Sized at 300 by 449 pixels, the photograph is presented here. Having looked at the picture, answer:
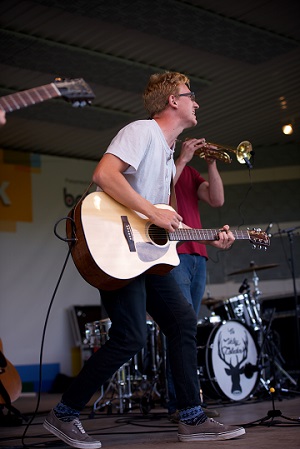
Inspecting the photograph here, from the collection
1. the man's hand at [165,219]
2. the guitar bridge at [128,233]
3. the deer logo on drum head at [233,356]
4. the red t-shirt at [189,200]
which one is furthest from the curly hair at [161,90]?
the deer logo on drum head at [233,356]

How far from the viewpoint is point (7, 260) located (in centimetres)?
1059

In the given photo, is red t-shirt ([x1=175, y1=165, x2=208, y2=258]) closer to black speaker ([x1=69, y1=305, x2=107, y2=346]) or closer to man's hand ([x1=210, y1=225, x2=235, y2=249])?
man's hand ([x1=210, y1=225, x2=235, y2=249])

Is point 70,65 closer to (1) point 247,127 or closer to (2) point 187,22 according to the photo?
(2) point 187,22

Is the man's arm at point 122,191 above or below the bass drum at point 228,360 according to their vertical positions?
above

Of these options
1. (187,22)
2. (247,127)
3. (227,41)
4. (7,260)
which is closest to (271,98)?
(247,127)

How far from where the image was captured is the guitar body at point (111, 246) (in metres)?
3.01

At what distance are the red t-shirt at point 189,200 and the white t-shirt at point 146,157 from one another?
1.09m

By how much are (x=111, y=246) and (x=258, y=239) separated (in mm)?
999

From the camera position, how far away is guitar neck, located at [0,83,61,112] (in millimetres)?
2732

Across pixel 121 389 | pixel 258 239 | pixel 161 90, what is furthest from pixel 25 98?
pixel 121 389

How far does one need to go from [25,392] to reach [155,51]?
571 centimetres

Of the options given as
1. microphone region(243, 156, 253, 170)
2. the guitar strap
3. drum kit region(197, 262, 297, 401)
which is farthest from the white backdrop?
the guitar strap

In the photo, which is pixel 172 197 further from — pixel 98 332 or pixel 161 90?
pixel 98 332

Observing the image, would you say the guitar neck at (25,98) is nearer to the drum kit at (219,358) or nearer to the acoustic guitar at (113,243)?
the acoustic guitar at (113,243)
